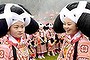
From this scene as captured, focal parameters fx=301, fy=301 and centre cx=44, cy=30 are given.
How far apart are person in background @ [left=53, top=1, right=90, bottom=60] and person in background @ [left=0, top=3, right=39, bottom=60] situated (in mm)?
639

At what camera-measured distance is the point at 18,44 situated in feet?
15.6

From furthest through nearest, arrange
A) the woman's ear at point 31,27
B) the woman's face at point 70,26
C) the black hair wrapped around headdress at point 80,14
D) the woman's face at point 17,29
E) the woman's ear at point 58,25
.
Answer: the woman's ear at point 31,27, the woman's ear at point 58,25, the woman's face at point 17,29, the woman's face at point 70,26, the black hair wrapped around headdress at point 80,14

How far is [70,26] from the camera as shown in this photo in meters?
4.56

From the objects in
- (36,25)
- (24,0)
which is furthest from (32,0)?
(36,25)

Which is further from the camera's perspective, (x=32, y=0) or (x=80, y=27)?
(x=32, y=0)

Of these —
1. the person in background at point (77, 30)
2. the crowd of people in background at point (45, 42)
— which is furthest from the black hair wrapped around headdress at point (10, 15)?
the crowd of people in background at point (45, 42)

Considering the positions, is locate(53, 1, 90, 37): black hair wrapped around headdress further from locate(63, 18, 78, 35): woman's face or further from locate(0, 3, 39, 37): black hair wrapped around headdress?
locate(0, 3, 39, 37): black hair wrapped around headdress

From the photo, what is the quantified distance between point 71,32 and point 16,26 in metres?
0.86

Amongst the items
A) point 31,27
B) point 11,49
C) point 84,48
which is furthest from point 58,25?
point 11,49

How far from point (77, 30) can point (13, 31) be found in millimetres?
989

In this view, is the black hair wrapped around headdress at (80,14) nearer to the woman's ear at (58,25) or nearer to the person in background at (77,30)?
the person in background at (77,30)

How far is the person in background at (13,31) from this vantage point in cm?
460

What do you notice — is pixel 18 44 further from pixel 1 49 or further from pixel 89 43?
pixel 89 43

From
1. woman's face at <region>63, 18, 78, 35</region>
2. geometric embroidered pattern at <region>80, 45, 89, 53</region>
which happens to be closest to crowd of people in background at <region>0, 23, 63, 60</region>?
woman's face at <region>63, 18, 78, 35</region>
